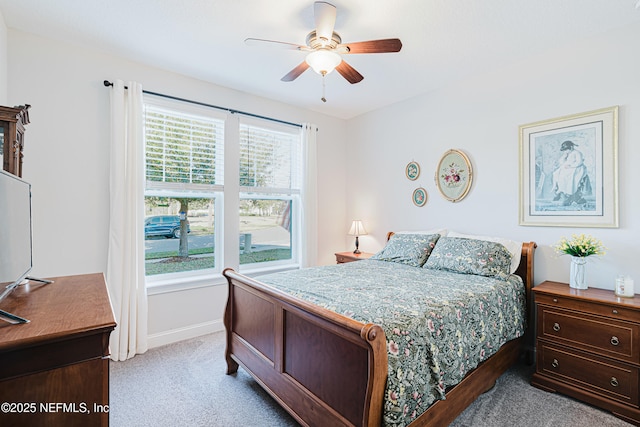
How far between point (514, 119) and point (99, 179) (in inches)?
152

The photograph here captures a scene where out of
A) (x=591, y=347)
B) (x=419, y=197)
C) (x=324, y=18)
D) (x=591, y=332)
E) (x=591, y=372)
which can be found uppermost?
(x=324, y=18)

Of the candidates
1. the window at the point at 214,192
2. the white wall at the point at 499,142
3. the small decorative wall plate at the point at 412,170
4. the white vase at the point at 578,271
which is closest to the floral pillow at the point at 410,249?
the white wall at the point at 499,142

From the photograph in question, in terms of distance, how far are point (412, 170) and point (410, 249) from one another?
1.12 meters

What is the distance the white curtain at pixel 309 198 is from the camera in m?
4.09

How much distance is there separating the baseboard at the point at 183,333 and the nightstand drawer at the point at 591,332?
9.92 feet

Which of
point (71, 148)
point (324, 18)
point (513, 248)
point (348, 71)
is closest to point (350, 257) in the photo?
point (513, 248)

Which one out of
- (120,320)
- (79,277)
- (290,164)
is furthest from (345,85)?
(120,320)

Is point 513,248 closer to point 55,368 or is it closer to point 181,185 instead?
point 55,368

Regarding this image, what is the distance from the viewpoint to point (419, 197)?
3740 mm

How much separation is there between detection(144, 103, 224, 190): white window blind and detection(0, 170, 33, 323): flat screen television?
1551 mm

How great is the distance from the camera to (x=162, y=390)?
2.26 m

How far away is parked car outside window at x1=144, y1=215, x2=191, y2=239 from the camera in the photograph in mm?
3102

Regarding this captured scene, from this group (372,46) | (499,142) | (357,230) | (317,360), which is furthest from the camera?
(357,230)

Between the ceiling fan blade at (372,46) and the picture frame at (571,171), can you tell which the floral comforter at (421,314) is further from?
the ceiling fan blade at (372,46)
